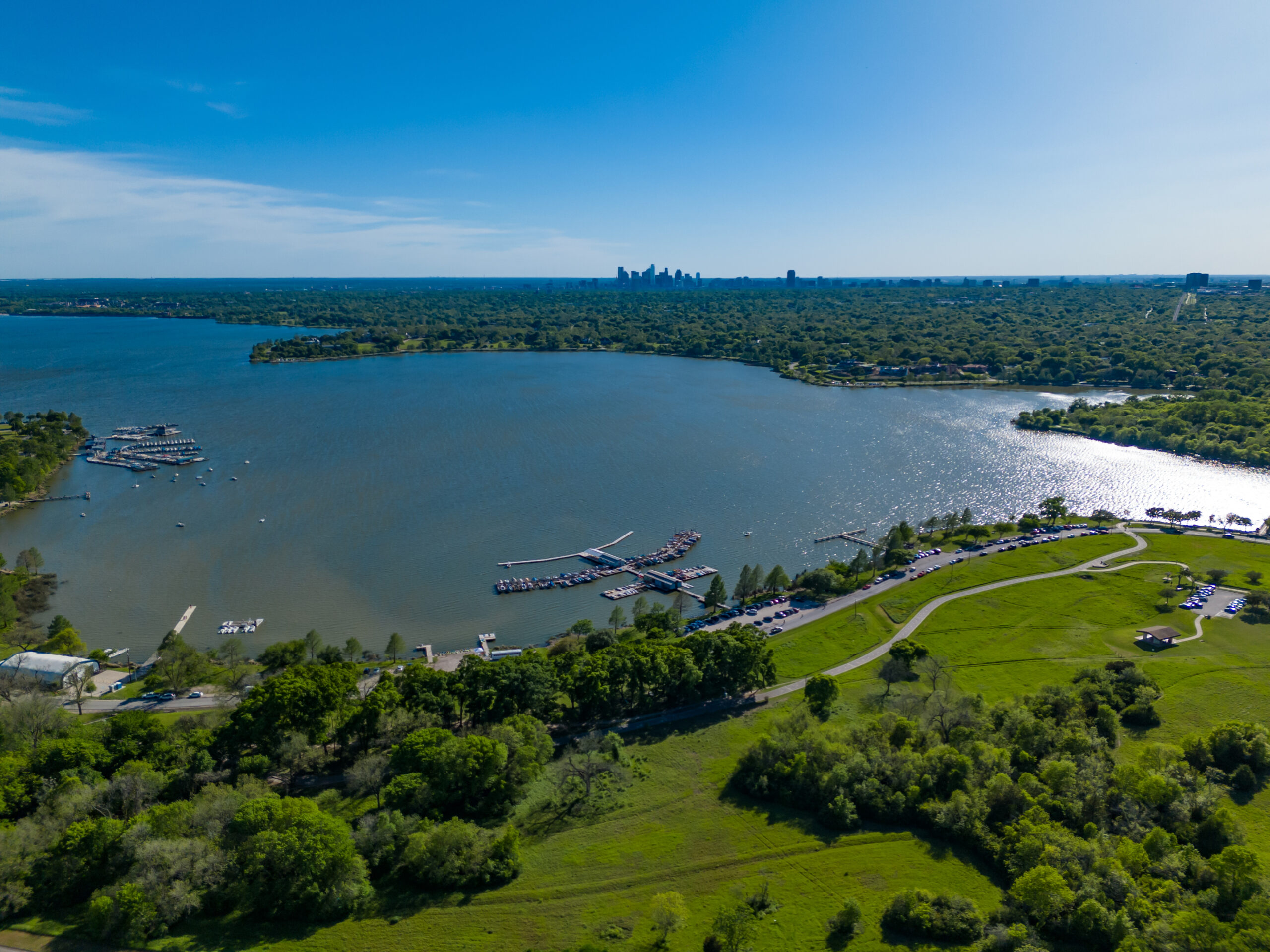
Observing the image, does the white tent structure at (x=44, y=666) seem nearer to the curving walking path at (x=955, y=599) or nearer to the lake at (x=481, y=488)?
the lake at (x=481, y=488)

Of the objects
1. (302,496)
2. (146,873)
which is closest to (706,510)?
(302,496)

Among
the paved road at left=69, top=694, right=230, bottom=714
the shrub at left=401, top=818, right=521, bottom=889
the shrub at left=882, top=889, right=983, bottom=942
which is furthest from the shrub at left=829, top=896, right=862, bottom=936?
the paved road at left=69, top=694, right=230, bottom=714

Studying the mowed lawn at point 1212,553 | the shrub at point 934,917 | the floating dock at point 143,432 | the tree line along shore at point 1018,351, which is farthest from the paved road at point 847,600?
the floating dock at point 143,432

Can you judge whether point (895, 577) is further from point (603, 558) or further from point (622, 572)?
point (603, 558)

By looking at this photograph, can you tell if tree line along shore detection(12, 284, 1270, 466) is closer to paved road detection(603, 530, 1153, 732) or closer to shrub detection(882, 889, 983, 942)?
paved road detection(603, 530, 1153, 732)

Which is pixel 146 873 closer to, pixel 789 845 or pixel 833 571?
pixel 789 845
